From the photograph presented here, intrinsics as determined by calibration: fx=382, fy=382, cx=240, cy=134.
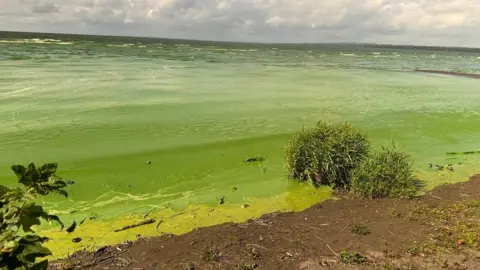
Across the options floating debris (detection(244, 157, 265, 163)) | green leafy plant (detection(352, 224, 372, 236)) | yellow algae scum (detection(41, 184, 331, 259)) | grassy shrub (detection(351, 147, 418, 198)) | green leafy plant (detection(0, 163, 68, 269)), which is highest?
green leafy plant (detection(0, 163, 68, 269))

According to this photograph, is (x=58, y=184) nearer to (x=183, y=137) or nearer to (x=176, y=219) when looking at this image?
(x=176, y=219)

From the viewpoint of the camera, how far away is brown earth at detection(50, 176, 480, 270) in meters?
7.20

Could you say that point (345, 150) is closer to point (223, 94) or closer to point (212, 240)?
point (212, 240)

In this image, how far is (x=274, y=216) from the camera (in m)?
9.63

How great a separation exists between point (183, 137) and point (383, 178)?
9.19 metres

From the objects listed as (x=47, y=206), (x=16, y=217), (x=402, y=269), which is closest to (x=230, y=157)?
(x=47, y=206)

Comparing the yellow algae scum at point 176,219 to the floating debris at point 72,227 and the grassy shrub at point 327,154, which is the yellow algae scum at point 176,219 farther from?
the grassy shrub at point 327,154

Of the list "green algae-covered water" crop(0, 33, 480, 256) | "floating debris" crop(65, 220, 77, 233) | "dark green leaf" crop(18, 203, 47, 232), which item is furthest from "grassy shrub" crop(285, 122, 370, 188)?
"dark green leaf" crop(18, 203, 47, 232)

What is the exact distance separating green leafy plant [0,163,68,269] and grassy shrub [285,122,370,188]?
381 inches

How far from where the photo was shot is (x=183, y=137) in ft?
56.3

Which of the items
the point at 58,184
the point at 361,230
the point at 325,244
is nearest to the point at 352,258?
the point at 325,244

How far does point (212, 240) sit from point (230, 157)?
6.80 meters

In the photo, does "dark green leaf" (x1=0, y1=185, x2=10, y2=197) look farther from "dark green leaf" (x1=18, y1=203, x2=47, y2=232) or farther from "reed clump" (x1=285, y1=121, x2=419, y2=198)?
"reed clump" (x1=285, y1=121, x2=419, y2=198)

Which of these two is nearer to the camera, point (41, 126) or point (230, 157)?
point (230, 157)
